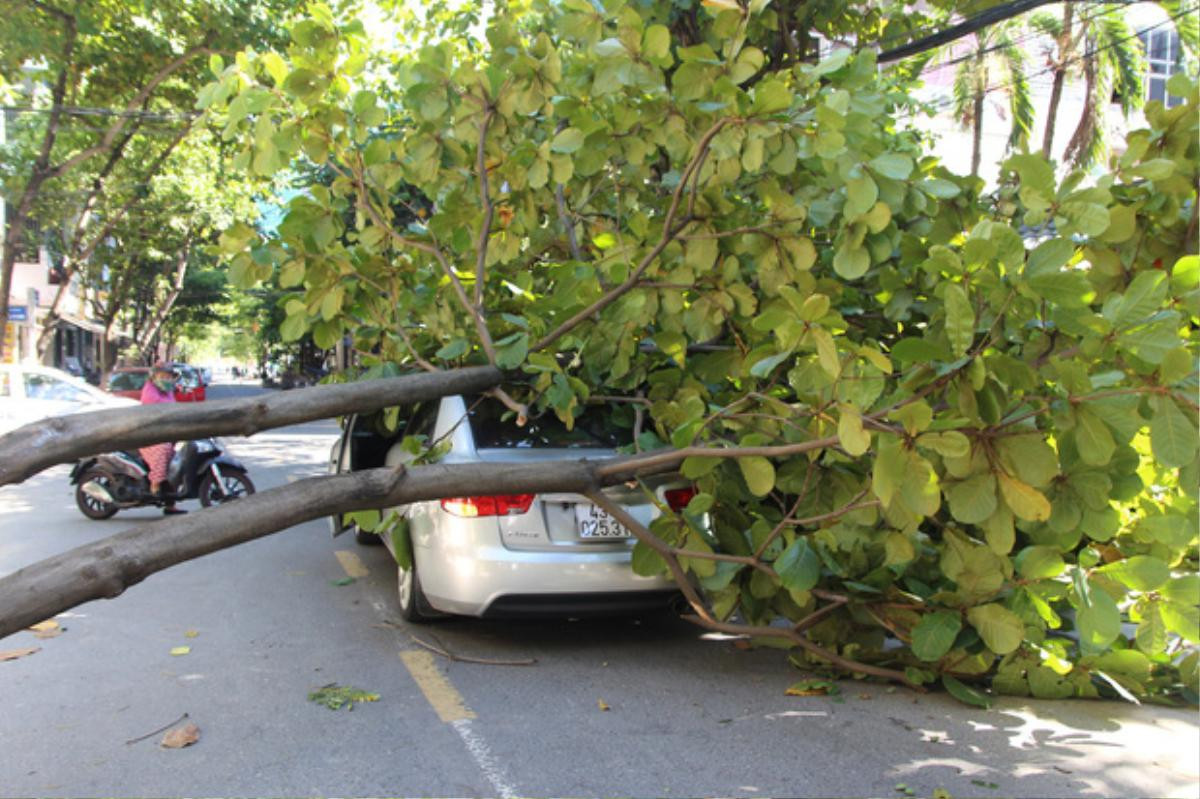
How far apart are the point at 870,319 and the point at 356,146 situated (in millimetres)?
2735

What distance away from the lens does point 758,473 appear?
12.6ft

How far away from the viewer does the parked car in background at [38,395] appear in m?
14.5

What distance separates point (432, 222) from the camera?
4820 millimetres

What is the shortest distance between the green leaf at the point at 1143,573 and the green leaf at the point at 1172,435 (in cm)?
59

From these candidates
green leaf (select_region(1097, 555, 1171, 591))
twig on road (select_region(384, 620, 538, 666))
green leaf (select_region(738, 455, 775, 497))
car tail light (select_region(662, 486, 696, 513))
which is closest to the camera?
green leaf (select_region(1097, 555, 1171, 591))

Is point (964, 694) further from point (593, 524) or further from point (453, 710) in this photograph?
point (453, 710)

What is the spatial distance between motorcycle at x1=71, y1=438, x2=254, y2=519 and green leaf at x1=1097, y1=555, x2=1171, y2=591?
809 centimetres

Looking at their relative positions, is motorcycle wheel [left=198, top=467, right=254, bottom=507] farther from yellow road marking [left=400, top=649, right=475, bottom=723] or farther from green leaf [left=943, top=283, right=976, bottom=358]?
green leaf [left=943, top=283, right=976, bottom=358]

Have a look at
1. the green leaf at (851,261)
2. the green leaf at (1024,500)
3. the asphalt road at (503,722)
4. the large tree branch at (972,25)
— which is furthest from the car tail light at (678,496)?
the large tree branch at (972,25)

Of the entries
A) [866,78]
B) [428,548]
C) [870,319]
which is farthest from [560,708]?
[866,78]

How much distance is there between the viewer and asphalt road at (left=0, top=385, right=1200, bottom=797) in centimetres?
366

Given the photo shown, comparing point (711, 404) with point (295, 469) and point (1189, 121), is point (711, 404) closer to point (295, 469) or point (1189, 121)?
point (1189, 121)

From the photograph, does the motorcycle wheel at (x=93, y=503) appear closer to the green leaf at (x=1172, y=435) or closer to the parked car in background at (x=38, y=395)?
the parked car in background at (x=38, y=395)

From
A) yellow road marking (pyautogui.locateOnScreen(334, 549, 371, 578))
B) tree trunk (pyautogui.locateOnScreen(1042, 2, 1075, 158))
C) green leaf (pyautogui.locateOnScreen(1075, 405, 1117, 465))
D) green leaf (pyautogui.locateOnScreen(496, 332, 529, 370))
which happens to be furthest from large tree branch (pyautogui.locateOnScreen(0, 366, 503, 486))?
tree trunk (pyautogui.locateOnScreen(1042, 2, 1075, 158))
